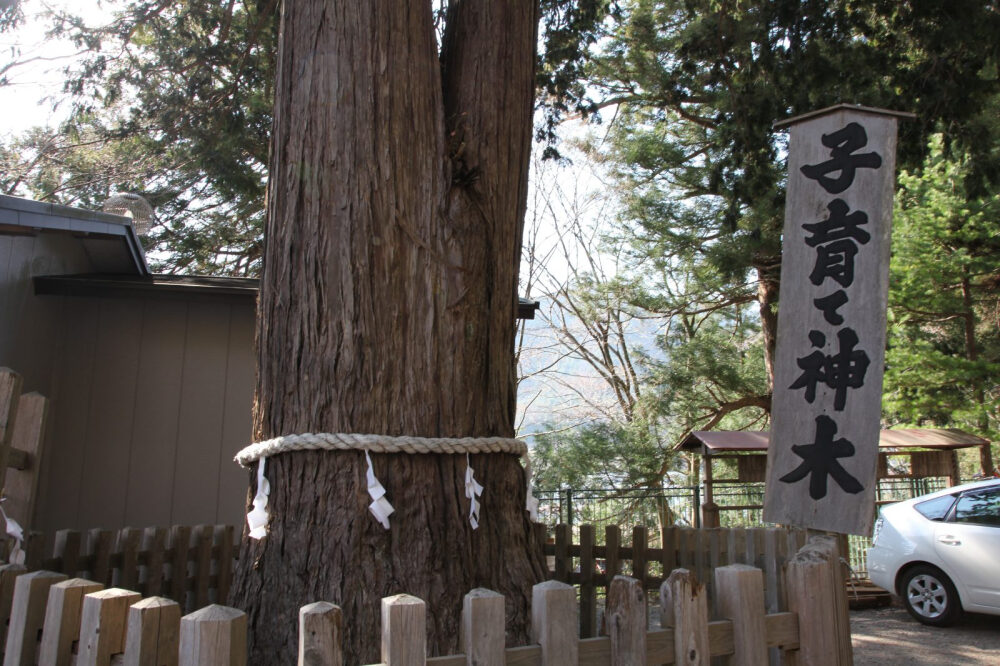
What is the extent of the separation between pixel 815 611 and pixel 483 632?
1.06 m

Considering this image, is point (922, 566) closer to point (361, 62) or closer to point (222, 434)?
point (222, 434)

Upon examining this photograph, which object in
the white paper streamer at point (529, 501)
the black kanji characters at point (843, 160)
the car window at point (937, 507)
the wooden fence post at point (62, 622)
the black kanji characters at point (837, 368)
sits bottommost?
the wooden fence post at point (62, 622)

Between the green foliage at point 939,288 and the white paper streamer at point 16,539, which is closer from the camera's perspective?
the white paper streamer at point 16,539

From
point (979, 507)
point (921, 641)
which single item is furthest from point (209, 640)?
point (979, 507)

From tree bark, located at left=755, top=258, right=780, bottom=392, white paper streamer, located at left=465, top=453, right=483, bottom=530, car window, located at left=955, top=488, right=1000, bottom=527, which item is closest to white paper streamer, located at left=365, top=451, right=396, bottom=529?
white paper streamer, located at left=465, top=453, right=483, bottom=530

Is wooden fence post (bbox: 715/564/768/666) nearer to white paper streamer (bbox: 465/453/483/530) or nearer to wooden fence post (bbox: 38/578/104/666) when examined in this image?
white paper streamer (bbox: 465/453/483/530)

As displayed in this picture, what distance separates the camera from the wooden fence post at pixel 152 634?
1.70 metres

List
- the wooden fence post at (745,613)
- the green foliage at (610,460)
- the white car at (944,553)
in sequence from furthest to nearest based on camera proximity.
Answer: the green foliage at (610,460), the white car at (944,553), the wooden fence post at (745,613)

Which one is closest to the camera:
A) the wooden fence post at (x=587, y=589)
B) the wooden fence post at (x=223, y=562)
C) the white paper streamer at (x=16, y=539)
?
the white paper streamer at (x=16, y=539)

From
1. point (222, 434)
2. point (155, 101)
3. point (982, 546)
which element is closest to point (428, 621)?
point (222, 434)

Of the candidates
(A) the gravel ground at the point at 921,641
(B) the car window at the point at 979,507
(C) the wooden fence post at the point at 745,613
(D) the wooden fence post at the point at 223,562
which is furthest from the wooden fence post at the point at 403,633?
(B) the car window at the point at 979,507

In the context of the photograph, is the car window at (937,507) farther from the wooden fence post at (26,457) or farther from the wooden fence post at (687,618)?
the wooden fence post at (26,457)

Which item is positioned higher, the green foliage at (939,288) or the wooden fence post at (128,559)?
the green foliage at (939,288)

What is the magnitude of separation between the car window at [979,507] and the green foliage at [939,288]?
5.15 metres
